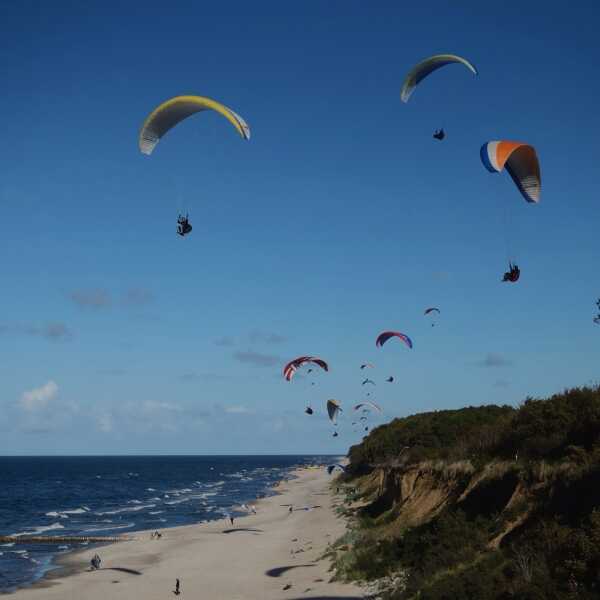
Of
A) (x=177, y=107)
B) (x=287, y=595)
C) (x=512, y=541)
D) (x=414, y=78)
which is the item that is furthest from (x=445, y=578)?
(x=414, y=78)

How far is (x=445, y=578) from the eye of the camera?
15930mm

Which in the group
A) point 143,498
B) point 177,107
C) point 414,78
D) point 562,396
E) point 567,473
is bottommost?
point 143,498

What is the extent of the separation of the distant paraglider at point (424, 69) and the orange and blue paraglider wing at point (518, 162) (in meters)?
4.68

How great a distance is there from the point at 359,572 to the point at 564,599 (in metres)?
10.2

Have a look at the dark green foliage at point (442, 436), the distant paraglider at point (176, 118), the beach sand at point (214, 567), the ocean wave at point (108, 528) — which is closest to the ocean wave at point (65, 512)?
the ocean wave at point (108, 528)

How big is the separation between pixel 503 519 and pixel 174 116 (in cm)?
1763

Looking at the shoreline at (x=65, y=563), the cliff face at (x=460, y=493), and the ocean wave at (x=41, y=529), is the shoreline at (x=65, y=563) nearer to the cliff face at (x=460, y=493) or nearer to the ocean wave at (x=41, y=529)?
the ocean wave at (x=41, y=529)

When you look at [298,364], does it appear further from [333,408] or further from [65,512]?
[65,512]

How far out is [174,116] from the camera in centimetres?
2214

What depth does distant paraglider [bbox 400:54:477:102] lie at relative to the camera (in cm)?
2282

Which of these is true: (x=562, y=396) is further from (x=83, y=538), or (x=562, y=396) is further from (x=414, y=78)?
(x=83, y=538)

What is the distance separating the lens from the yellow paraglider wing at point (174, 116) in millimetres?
20469

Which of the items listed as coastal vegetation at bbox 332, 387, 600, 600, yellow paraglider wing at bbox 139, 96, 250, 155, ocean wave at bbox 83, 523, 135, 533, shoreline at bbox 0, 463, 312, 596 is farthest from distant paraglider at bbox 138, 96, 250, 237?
ocean wave at bbox 83, 523, 135, 533

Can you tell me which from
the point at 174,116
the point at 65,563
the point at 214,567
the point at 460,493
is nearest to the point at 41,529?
the point at 65,563
